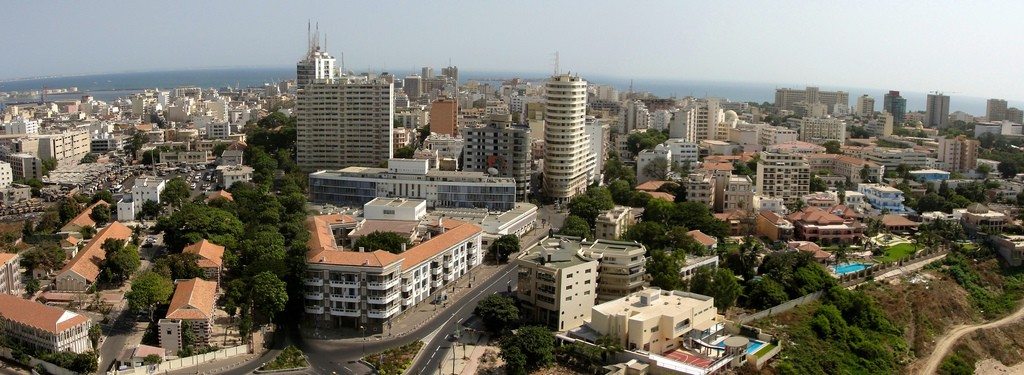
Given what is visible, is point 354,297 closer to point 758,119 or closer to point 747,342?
point 747,342

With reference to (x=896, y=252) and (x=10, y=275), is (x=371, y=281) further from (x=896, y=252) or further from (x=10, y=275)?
(x=896, y=252)

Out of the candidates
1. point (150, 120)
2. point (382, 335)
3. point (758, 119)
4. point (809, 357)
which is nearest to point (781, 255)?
point (809, 357)

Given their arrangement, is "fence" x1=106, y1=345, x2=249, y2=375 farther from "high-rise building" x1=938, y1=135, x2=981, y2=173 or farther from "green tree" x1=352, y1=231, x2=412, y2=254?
"high-rise building" x1=938, y1=135, x2=981, y2=173

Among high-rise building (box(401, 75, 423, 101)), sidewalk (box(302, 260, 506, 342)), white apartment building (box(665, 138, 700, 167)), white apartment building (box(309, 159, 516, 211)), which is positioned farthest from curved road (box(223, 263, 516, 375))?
high-rise building (box(401, 75, 423, 101))

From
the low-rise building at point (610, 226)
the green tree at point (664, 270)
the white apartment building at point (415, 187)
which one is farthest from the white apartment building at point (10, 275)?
the low-rise building at point (610, 226)

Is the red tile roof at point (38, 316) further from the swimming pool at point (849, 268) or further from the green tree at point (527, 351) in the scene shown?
the swimming pool at point (849, 268)

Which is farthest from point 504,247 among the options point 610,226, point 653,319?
point 653,319
